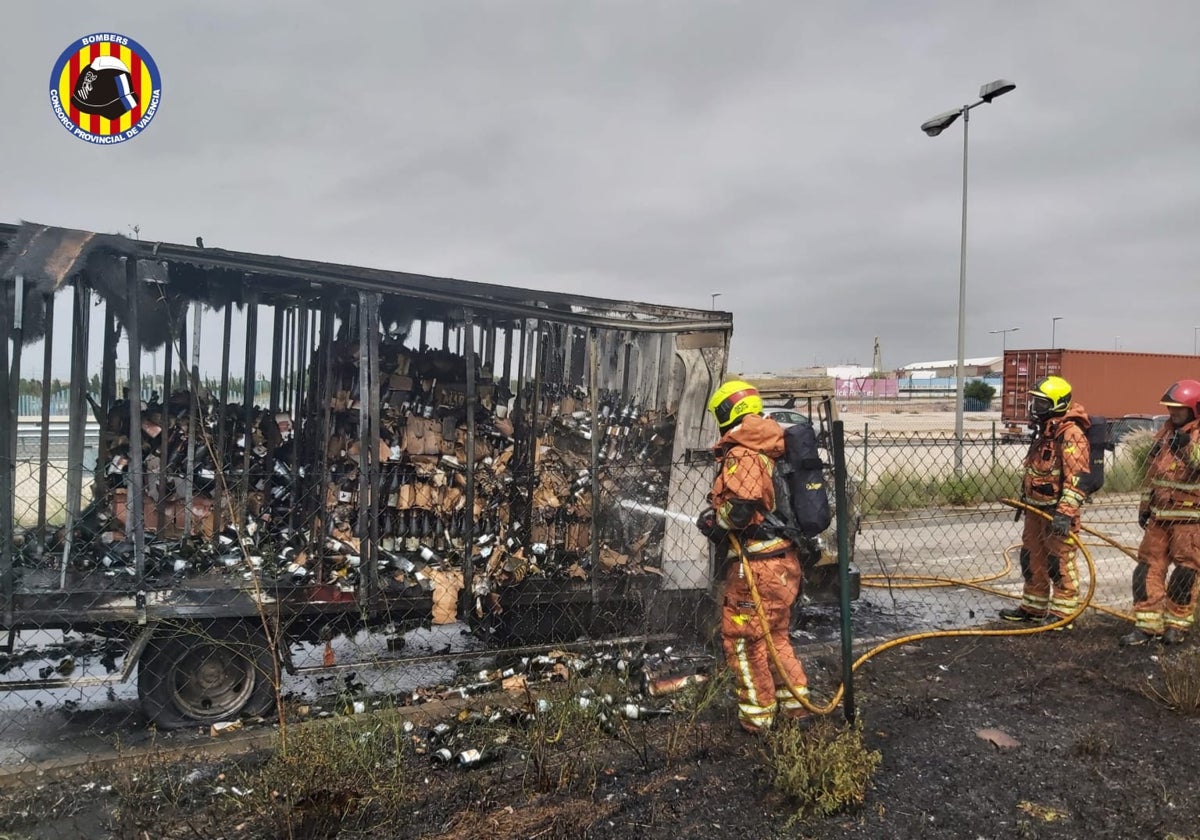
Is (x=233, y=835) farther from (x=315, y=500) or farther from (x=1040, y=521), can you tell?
(x=1040, y=521)

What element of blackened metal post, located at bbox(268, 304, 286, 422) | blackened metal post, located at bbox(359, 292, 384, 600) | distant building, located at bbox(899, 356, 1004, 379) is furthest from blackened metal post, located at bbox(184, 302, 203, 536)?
distant building, located at bbox(899, 356, 1004, 379)

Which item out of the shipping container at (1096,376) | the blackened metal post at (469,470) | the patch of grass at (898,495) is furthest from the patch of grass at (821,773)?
the shipping container at (1096,376)

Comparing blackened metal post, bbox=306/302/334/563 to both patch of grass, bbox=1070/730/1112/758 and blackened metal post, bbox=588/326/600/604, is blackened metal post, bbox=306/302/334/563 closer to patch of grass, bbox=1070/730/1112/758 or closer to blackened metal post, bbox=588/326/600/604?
blackened metal post, bbox=588/326/600/604

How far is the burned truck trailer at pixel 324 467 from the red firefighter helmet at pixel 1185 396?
343 cm

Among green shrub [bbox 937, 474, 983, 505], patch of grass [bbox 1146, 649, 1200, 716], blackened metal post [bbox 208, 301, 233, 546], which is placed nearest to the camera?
patch of grass [bbox 1146, 649, 1200, 716]

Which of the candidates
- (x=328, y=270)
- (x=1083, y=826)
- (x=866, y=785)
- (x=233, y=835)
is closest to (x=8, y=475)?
(x=328, y=270)

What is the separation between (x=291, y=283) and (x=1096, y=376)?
27.2 meters

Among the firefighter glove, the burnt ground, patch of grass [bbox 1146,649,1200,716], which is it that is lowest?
the burnt ground

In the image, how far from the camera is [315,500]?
4.71m

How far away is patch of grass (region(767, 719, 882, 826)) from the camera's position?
9.95 ft

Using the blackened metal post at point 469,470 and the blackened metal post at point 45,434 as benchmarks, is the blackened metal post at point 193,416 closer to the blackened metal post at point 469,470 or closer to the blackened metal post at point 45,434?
the blackened metal post at point 45,434

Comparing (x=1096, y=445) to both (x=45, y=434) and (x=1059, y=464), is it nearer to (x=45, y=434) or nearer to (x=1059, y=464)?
(x=1059, y=464)

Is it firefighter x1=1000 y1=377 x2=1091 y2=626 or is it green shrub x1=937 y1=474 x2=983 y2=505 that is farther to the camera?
green shrub x1=937 y1=474 x2=983 y2=505

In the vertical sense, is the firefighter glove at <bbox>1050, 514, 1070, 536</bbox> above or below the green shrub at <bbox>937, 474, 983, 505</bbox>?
above
